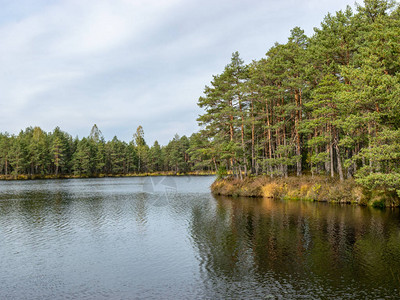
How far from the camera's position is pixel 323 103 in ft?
115

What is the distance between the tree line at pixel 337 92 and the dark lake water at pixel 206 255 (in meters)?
7.03

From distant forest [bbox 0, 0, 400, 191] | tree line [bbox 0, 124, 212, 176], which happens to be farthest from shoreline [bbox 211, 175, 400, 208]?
tree line [bbox 0, 124, 212, 176]

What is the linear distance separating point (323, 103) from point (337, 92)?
4.46 metres

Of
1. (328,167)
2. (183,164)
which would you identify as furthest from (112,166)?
(328,167)

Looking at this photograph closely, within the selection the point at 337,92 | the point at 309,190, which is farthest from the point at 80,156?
the point at 337,92

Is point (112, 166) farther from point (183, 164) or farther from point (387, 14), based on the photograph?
point (387, 14)

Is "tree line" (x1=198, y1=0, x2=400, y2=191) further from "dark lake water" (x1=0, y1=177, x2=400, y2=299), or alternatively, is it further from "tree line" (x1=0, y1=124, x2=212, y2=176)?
"tree line" (x1=0, y1=124, x2=212, y2=176)

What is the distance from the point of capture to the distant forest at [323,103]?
26859 mm

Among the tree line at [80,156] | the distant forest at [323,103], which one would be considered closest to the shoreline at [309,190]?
the distant forest at [323,103]

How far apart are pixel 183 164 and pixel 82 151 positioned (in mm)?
45014

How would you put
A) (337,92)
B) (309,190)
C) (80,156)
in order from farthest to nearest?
(80,156), (309,190), (337,92)

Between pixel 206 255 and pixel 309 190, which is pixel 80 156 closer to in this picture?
pixel 309 190

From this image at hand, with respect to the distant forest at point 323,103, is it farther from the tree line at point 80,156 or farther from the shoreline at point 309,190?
the tree line at point 80,156

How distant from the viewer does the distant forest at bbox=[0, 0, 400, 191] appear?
2686cm
